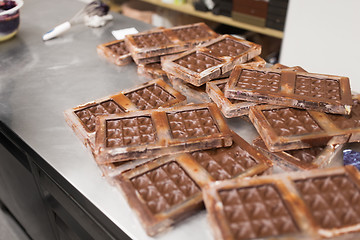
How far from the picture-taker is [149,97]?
139 centimetres

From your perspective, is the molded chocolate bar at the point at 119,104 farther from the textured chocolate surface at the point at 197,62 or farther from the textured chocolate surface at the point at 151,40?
the textured chocolate surface at the point at 151,40

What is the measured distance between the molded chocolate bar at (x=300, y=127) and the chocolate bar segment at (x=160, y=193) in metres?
0.32

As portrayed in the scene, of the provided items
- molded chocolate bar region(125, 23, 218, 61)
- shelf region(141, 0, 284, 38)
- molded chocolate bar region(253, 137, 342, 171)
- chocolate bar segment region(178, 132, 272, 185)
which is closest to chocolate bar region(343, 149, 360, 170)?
molded chocolate bar region(253, 137, 342, 171)

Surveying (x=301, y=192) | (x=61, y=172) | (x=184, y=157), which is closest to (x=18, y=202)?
(x=61, y=172)

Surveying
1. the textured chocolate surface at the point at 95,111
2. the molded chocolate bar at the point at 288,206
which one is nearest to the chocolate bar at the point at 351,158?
the molded chocolate bar at the point at 288,206

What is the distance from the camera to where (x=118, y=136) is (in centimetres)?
112

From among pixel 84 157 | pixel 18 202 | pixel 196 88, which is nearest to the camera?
pixel 84 157

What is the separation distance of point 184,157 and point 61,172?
16.6 inches

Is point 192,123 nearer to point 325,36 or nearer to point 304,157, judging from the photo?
Result: point 304,157

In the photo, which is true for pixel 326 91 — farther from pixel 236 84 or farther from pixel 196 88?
pixel 196 88

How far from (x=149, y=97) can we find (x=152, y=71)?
269mm

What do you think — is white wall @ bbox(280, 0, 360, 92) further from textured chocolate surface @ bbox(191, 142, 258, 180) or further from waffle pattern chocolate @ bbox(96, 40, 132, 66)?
textured chocolate surface @ bbox(191, 142, 258, 180)

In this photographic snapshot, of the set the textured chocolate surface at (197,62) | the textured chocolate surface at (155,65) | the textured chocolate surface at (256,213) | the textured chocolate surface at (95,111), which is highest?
the textured chocolate surface at (197,62)

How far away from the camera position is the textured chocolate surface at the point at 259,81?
1293 mm
